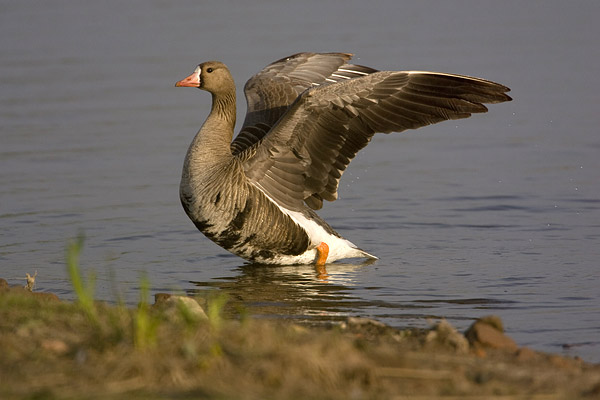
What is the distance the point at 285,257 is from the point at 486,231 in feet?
7.91

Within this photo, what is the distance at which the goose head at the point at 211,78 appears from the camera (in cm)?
994

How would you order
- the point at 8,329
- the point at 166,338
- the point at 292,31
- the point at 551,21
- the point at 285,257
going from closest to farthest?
the point at 166,338 < the point at 8,329 < the point at 285,257 < the point at 292,31 < the point at 551,21

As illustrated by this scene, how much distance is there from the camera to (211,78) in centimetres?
998

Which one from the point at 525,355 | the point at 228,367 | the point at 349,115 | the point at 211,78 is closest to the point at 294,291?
the point at 349,115

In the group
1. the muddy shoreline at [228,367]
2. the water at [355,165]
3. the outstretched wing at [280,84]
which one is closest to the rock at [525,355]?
the muddy shoreline at [228,367]

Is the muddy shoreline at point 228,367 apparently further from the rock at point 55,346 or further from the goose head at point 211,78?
the goose head at point 211,78

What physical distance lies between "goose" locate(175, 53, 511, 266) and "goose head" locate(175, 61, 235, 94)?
0.04ft

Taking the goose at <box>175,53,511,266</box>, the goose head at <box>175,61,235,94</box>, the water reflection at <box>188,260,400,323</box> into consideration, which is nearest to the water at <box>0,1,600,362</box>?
the water reflection at <box>188,260,400,323</box>

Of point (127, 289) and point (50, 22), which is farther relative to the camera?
point (50, 22)

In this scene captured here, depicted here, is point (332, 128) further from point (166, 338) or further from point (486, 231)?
point (166, 338)

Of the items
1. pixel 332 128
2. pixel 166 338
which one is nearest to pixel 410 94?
pixel 332 128

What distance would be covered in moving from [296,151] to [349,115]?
71 centimetres

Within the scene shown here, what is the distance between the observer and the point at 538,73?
16500 millimetres

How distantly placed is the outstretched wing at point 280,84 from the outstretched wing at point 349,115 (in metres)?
0.88
